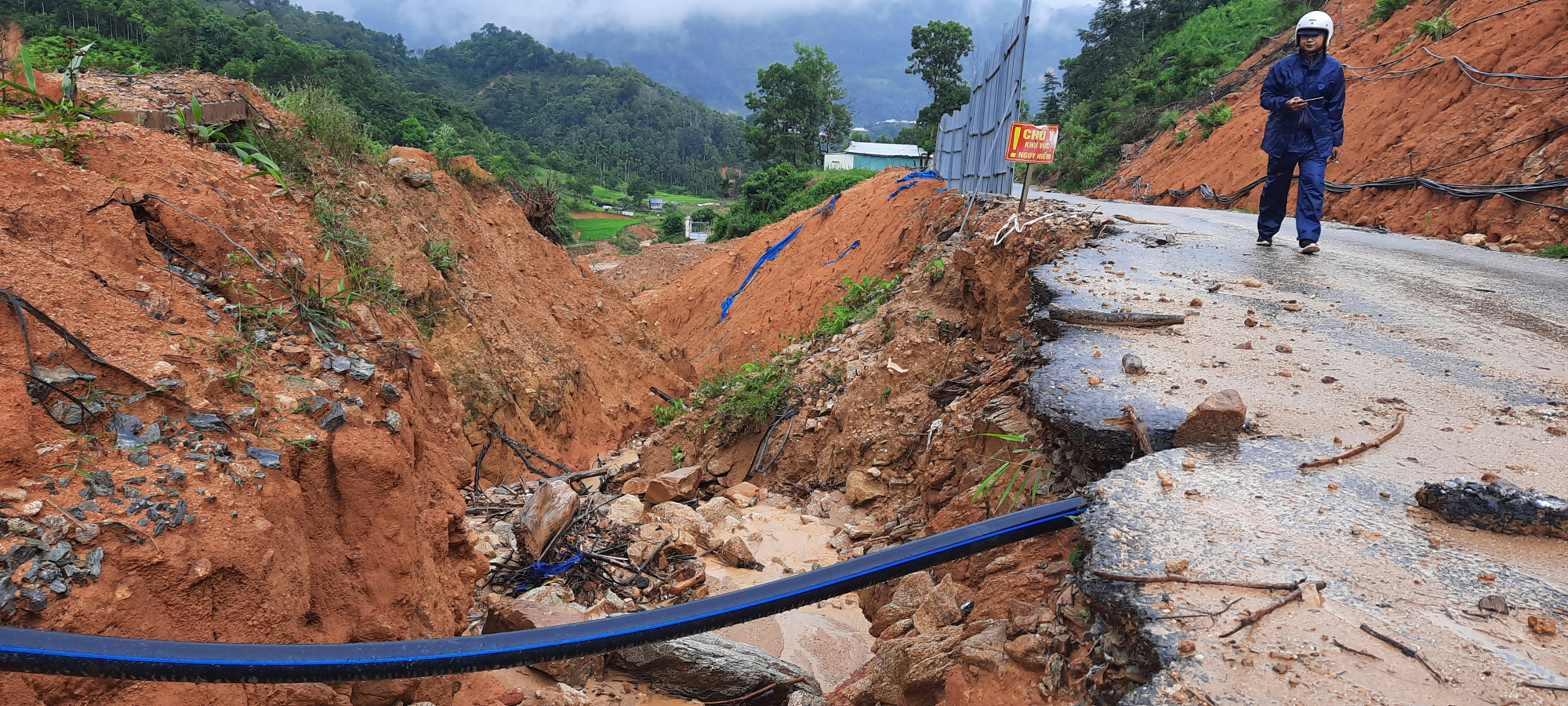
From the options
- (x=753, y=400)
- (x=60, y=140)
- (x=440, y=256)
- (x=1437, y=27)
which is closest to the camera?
(x=60, y=140)

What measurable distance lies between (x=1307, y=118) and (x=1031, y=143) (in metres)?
1.95

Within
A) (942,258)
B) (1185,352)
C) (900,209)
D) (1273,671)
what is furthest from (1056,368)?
(900,209)

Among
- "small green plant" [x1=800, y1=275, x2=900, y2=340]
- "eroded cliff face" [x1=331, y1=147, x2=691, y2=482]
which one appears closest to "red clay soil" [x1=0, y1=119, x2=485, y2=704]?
"eroded cliff face" [x1=331, y1=147, x2=691, y2=482]

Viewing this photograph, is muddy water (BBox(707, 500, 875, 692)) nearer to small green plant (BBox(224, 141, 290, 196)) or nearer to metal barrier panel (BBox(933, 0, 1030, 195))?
small green plant (BBox(224, 141, 290, 196))

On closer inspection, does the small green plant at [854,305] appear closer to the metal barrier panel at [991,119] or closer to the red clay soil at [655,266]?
the metal barrier panel at [991,119]

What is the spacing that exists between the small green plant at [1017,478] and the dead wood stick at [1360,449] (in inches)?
33.1

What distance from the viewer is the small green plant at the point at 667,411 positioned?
9.77 m

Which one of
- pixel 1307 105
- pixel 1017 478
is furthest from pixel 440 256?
pixel 1307 105

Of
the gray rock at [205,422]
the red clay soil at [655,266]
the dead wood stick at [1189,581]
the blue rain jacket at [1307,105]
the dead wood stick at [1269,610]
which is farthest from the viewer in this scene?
the red clay soil at [655,266]

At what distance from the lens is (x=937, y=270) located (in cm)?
752

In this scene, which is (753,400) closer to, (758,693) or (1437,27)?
(758,693)

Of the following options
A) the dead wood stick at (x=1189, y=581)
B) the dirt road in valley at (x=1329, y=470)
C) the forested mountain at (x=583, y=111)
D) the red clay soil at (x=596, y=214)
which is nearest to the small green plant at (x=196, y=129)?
the dirt road in valley at (x=1329, y=470)

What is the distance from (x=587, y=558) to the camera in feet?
14.7

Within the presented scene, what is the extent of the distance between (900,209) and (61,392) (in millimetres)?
11629
